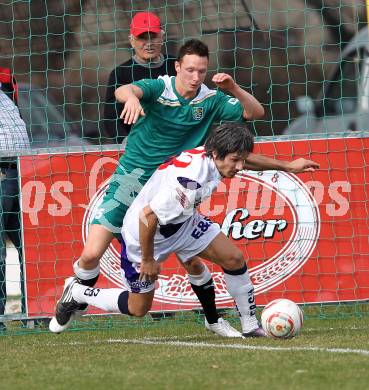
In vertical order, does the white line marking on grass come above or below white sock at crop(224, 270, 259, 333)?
below

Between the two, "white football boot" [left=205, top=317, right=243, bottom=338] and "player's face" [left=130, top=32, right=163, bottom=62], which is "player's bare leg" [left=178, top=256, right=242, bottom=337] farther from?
"player's face" [left=130, top=32, right=163, bottom=62]

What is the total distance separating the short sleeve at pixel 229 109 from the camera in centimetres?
827

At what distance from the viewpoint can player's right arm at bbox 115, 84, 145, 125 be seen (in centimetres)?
707

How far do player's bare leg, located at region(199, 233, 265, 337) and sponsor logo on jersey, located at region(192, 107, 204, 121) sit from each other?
0.85 metres

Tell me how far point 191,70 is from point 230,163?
99 centimetres

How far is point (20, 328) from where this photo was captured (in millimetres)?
9719

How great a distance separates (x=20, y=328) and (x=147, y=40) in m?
2.62

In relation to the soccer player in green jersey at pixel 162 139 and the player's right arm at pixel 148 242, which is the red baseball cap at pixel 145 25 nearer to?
the soccer player in green jersey at pixel 162 139

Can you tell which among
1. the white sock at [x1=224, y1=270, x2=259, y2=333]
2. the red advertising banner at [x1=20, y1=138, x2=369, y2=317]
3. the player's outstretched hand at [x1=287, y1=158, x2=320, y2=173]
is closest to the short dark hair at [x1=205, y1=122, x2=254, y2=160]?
the player's outstretched hand at [x1=287, y1=158, x2=320, y2=173]

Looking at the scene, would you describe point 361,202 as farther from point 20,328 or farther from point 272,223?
point 20,328

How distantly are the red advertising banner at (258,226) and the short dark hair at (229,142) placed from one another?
2.44m

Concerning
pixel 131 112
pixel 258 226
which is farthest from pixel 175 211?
pixel 258 226

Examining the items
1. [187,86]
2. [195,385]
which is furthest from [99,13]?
[195,385]

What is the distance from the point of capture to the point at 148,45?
31.8ft
